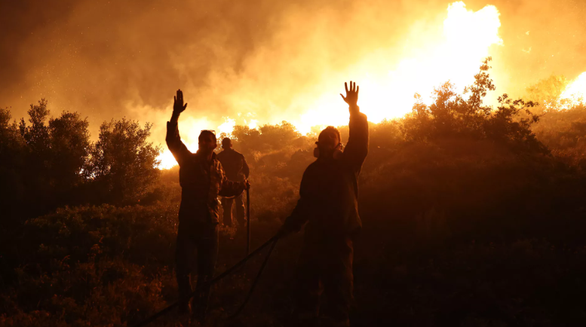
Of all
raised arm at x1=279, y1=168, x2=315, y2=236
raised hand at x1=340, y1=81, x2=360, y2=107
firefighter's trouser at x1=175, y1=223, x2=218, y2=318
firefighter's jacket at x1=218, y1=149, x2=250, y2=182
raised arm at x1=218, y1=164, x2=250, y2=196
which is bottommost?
firefighter's trouser at x1=175, y1=223, x2=218, y2=318

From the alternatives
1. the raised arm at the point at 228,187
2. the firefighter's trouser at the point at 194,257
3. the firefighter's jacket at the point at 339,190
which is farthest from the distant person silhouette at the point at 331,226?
the raised arm at the point at 228,187

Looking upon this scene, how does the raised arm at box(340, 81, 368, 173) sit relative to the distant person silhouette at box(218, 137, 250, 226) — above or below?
below

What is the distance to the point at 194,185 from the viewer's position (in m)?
4.88

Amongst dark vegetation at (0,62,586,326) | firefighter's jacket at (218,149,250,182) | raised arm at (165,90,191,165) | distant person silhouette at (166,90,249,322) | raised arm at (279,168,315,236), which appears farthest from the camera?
firefighter's jacket at (218,149,250,182)

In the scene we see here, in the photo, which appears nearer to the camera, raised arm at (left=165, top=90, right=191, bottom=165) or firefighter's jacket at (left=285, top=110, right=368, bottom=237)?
firefighter's jacket at (left=285, top=110, right=368, bottom=237)

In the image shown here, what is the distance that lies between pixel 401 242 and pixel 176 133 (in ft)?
20.1

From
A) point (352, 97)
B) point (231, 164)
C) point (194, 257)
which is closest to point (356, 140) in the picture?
point (352, 97)

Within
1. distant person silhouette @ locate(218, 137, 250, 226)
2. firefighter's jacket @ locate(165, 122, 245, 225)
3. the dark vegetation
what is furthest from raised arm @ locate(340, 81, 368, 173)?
distant person silhouette @ locate(218, 137, 250, 226)

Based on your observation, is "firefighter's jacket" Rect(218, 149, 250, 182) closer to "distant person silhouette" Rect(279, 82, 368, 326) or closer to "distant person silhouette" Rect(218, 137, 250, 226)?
"distant person silhouette" Rect(218, 137, 250, 226)

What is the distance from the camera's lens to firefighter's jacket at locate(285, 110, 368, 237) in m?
3.40

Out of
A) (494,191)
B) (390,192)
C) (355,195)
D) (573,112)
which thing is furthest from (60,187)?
(573,112)

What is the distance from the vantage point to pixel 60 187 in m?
15.8

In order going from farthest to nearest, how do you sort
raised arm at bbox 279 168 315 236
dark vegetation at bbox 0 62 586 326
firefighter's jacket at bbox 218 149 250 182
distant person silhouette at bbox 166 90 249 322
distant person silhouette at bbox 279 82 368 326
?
firefighter's jacket at bbox 218 149 250 182 < dark vegetation at bbox 0 62 586 326 < distant person silhouette at bbox 166 90 249 322 < raised arm at bbox 279 168 315 236 < distant person silhouette at bbox 279 82 368 326

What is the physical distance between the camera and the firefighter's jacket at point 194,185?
4.77 meters
